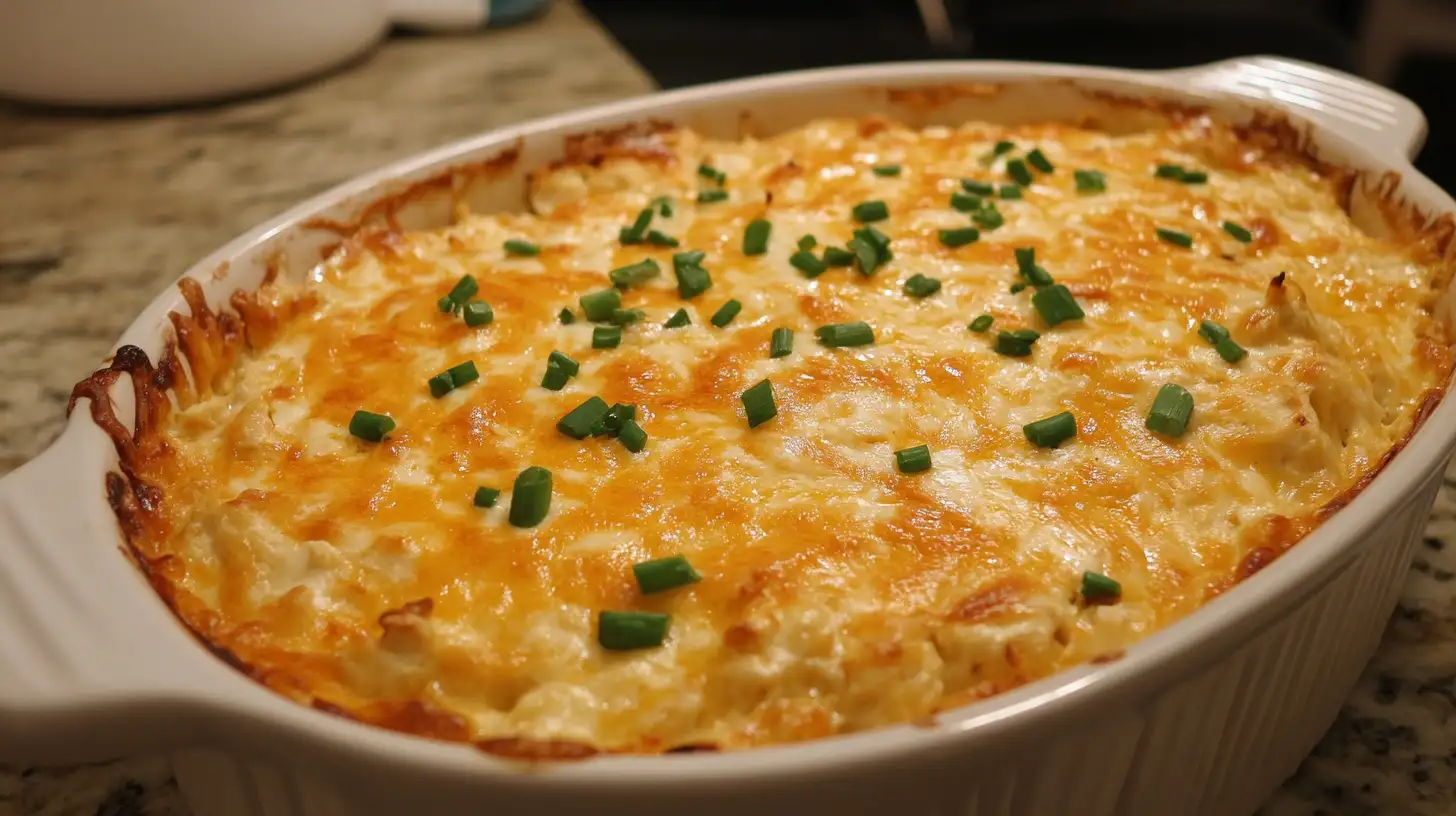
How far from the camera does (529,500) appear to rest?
4.40 ft

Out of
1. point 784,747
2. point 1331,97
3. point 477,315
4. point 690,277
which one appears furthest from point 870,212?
point 784,747

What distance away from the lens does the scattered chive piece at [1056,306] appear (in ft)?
5.66

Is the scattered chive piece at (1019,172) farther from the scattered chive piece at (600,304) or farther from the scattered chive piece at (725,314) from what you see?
the scattered chive piece at (600,304)

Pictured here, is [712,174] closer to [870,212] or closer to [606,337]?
[870,212]

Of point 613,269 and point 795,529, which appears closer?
point 795,529

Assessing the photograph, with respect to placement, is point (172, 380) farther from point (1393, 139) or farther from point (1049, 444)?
point (1393, 139)

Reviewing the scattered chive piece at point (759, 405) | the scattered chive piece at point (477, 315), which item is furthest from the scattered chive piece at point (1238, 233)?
the scattered chive piece at point (477, 315)

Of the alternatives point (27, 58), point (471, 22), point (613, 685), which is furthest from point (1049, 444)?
point (471, 22)

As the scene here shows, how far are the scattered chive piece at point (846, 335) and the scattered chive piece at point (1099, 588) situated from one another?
55cm

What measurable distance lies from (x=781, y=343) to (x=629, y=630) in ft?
2.04

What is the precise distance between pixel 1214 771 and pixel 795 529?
514 millimetres

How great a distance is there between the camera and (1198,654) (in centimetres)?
102

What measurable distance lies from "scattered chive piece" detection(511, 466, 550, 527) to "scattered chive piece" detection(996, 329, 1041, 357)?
2.29 feet

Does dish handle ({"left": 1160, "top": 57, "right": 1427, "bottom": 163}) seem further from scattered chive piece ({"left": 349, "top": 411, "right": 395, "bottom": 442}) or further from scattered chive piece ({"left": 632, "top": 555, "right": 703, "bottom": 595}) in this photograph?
scattered chive piece ({"left": 349, "top": 411, "right": 395, "bottom": 442})
